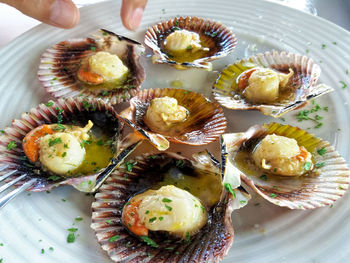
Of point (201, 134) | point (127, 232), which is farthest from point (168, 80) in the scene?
point (127, 232)

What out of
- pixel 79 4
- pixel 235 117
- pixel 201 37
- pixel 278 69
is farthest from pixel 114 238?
pixel 79 4

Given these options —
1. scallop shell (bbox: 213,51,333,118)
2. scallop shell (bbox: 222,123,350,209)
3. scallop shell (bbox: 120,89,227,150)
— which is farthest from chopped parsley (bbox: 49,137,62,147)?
scallop shell (bbox: 213,51,333,118)

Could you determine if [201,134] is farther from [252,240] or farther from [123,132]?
→ [252,240]

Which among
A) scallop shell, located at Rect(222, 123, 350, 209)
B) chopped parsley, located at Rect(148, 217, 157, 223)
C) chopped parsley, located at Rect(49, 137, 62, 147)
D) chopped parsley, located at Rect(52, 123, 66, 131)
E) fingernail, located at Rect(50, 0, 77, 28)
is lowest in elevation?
chopped parsley, located at Rect(52, 123, 66, 131)

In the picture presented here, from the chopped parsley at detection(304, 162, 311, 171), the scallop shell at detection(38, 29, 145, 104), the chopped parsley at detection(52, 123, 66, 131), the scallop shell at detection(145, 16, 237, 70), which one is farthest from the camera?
the scallop shell at detection(145, 16, 237, 70)

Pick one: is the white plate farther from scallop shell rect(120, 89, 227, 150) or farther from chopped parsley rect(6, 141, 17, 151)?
chopped parsley rect(6, 141, 17, 151)

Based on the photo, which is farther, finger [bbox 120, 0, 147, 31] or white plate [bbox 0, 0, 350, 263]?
finger [bbox 120, 0, 147, 31]

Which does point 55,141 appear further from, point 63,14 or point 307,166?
point 307,166
